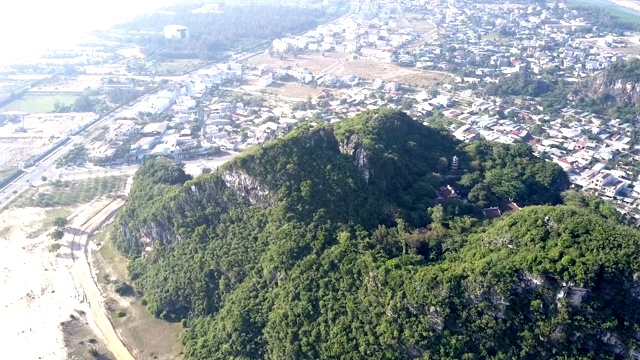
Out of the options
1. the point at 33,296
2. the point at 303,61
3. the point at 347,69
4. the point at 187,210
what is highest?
the point at 187,210

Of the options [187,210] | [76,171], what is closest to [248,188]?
[187,210]

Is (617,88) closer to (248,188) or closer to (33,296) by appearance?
(248,188)

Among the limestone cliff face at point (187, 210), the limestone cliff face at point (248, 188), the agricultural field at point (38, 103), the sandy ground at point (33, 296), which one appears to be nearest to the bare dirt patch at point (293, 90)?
the agricultural field at point (38, 103)

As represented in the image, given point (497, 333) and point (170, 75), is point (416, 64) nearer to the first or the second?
point (170, 75)

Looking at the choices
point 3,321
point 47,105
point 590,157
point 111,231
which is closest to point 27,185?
point 111,231

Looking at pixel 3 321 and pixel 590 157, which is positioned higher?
pixel 590 157

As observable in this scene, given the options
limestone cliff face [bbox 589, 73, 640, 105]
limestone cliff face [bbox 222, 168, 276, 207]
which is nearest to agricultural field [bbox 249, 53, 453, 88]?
limestone cliff face [bbox 589, 73, 640, 105]

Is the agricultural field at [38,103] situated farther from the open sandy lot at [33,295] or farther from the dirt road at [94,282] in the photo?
the dirt road at [94,282]
